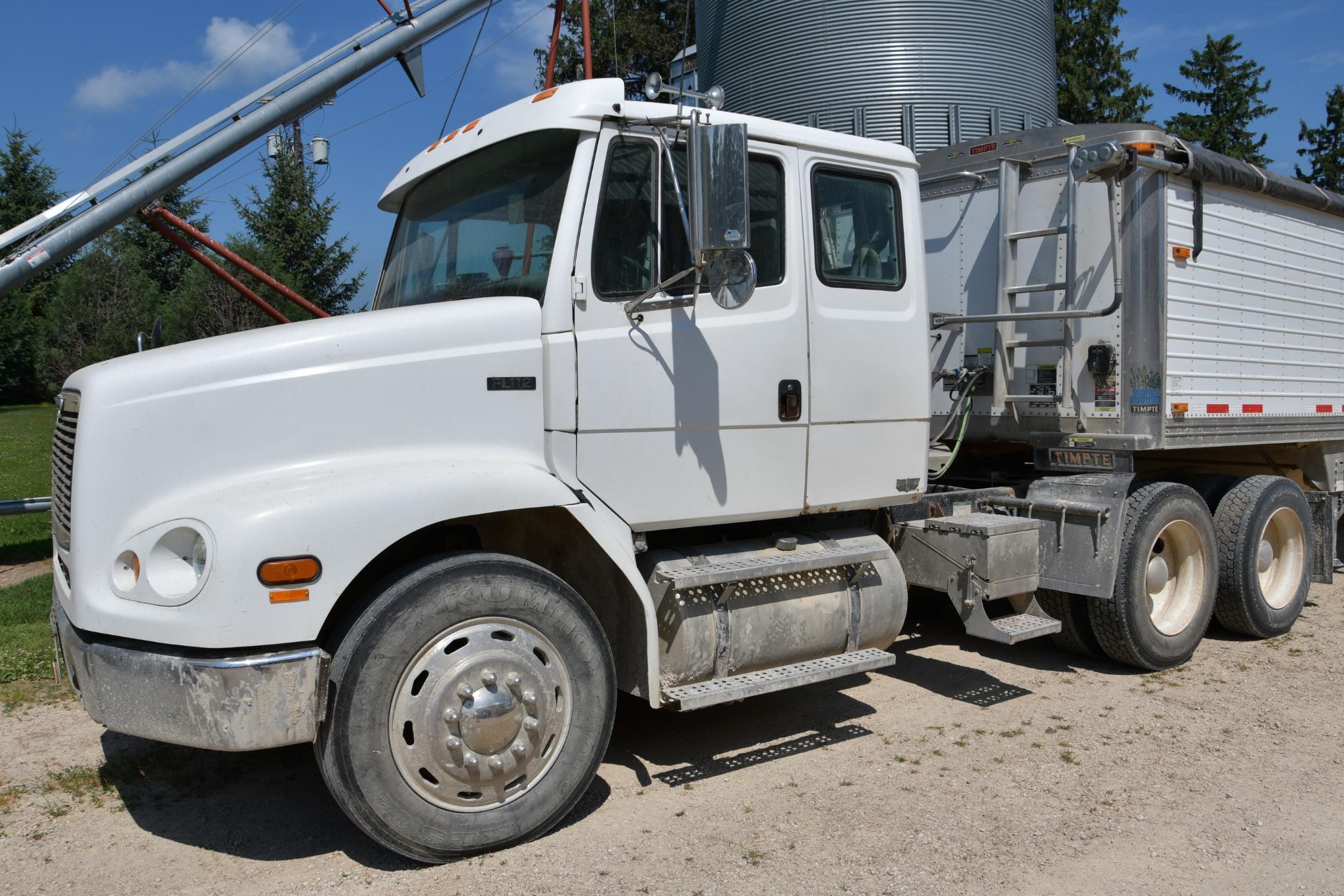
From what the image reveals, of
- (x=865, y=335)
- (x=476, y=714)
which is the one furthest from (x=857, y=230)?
(x=476, y=714)

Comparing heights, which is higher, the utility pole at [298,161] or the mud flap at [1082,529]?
the utility pole at [298,161]

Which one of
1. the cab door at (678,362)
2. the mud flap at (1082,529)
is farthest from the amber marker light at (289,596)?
the mud flap at (1082,529)

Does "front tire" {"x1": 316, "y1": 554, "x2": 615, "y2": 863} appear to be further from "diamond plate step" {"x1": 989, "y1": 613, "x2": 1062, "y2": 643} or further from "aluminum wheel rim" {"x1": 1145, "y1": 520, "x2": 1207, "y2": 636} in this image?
"aluminum wheel rim" {"x1": 1145, "y1": 520, "x2": 1207, "y2": 636}

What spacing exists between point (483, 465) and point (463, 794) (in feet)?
4.12

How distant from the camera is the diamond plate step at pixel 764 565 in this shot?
4.57 metres

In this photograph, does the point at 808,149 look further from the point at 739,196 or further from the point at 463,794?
the point at 463,794

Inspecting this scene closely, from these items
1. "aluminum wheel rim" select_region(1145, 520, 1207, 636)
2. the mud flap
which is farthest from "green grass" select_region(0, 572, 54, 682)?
"aluminum wheel rim" select_region(1145, 520, 1207, 636)

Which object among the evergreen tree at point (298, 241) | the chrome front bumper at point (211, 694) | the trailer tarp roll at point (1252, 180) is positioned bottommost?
the chrome front bumper at point (211, 694)

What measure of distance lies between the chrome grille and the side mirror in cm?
241

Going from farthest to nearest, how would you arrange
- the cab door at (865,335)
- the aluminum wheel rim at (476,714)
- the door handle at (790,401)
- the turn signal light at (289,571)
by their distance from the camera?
the cab door at (865,335)
the door handle at (790,401)
the aluminum wheel rim at (476,714)
the turn signal light at (289,571)

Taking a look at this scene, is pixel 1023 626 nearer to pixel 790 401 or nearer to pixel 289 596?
pixel 790 401

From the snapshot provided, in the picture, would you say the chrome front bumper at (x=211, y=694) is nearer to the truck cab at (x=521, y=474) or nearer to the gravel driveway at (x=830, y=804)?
the truck cab at (x=521, y=474)

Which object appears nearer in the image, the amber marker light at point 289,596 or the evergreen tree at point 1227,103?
the amber marker light at point 289,596

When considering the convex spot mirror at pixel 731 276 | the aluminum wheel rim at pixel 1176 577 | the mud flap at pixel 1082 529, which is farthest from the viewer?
the aluminum wheel rim at pixel 1176 577
